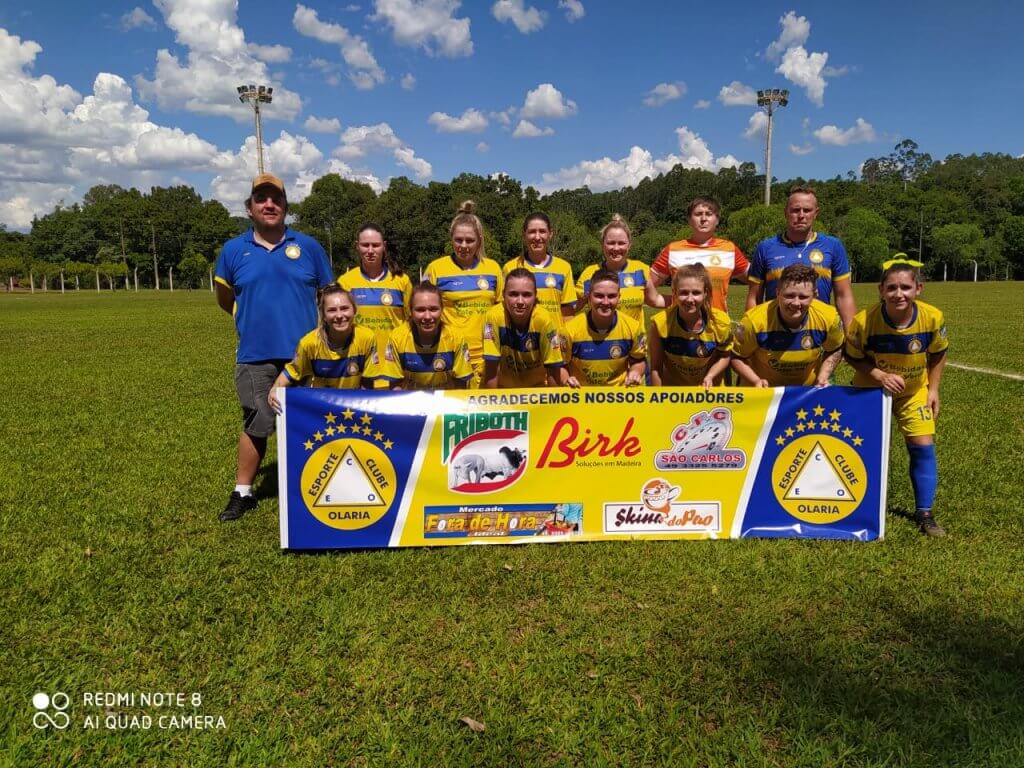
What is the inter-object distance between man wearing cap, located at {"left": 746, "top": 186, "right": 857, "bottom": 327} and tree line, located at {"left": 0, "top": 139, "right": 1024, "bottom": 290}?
56869mm

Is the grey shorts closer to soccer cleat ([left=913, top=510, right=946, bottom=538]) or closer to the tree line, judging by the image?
soccer cleat ([left=913, top=510, right=946, bottom=538])

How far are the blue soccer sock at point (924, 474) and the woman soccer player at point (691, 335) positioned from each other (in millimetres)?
1526

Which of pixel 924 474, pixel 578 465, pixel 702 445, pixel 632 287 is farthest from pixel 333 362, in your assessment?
pixel 924 474

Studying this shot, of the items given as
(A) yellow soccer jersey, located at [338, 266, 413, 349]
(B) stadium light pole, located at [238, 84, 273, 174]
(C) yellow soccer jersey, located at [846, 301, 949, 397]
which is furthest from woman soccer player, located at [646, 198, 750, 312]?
(B) stadium light pole, located at [238, 84, 273, 174]

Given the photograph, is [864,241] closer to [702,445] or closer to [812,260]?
[812,260]

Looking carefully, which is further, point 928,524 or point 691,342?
point 691,342

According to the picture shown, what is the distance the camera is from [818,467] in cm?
453

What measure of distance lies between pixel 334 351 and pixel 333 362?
0.27 ft

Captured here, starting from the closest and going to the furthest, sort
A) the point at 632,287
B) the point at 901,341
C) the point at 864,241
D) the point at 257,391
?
the point at 901,341, the point at 257,391, the point at 632,287, the point at 864,241

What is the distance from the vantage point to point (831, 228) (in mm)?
71375

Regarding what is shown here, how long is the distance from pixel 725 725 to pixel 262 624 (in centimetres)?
242

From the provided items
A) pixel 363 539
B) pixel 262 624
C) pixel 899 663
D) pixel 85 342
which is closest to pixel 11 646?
pixel 262 624

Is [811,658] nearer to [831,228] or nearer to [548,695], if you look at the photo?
[548,695]
